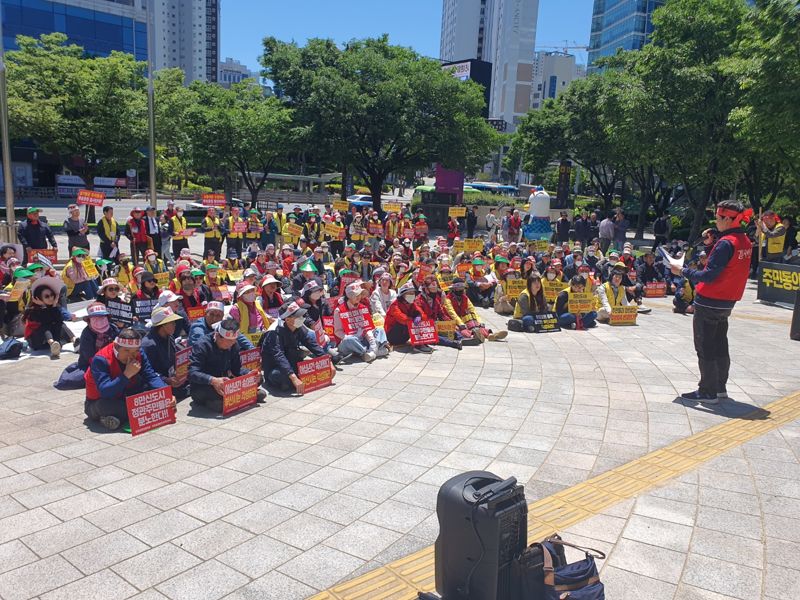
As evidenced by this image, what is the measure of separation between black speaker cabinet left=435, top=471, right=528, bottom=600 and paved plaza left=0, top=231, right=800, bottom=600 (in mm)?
1194

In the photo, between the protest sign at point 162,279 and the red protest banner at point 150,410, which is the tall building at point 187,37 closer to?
the protest sign at point 162,279

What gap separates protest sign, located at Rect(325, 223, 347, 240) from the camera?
2098cm

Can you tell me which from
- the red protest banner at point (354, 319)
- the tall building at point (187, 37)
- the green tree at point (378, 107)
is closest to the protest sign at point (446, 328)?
the red protest banner at point (354, 319)

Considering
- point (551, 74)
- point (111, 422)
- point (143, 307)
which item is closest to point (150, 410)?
point (111, 422)

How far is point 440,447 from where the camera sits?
6.55 metres

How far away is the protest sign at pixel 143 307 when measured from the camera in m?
10.00

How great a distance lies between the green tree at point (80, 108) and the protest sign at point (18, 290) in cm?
3253

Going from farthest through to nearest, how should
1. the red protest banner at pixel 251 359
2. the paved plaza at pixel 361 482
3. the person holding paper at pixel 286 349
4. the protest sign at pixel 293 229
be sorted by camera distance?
the protest sign at pixel 293 229
the person holding paper at pixel 286 349
the red protest banner at pixel 251 359
the paved plaza at pixel 361 482

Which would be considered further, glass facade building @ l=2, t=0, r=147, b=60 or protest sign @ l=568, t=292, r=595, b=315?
glass facade building @ l=2, t=0, r=147, b=60

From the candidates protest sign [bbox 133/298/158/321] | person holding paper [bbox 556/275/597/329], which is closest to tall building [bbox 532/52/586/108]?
person holding paper [bbox 556/275/597/329]

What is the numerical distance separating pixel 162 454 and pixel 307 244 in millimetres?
12988

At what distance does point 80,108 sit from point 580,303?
37131 millimetres

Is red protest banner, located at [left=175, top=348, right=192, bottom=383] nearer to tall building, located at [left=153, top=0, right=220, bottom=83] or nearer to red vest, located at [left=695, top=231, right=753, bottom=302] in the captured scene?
red vest, located at [left=695, top=231, right=753, bottom=302]

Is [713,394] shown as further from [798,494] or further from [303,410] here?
[303,410]
